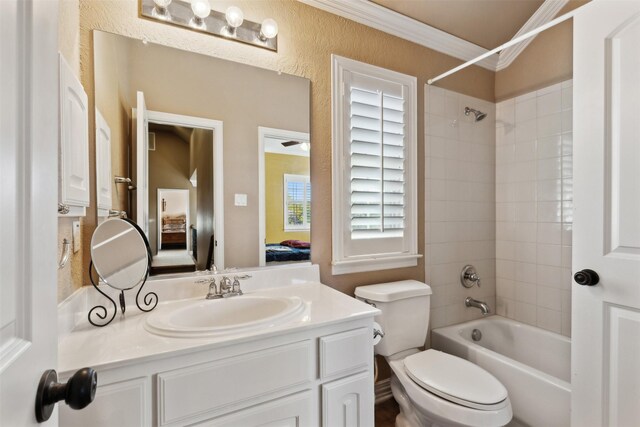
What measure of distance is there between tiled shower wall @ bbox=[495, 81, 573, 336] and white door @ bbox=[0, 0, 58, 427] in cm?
253

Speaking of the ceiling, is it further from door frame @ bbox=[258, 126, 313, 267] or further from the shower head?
door frame @ bbox=[258, 126, 313, 267]

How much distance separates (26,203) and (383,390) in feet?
6.72

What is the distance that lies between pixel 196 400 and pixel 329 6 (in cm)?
193

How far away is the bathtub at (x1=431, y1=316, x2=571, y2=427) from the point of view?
1469 millimetres

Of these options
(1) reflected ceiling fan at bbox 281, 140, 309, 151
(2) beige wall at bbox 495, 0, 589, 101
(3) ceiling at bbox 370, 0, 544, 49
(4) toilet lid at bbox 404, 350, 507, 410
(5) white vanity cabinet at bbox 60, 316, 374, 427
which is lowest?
(4) toilet lid at bbox 404, 350, 507, 410

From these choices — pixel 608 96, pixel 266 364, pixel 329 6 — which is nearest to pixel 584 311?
pixel 608 96

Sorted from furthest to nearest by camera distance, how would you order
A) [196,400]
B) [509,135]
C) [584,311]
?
[509,135]
[584,311]
[196,400]

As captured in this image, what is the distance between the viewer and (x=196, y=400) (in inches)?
36.4

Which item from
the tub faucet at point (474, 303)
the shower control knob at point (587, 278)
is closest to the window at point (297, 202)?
the shower control knob at point (587, 278)

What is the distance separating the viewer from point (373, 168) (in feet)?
6.08

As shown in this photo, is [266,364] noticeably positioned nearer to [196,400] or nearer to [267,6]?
[196,400]

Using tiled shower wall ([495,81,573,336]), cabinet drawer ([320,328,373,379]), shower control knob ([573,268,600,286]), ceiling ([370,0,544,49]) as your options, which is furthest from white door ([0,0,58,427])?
tiled shower wall ([495,81,573,336])

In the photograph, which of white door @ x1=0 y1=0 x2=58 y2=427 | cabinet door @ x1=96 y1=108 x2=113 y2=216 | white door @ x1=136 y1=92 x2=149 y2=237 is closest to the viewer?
white door @ x1=0 y1=0 x2=58 y2=427

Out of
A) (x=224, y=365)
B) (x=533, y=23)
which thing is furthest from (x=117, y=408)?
(x=533, y=23)
